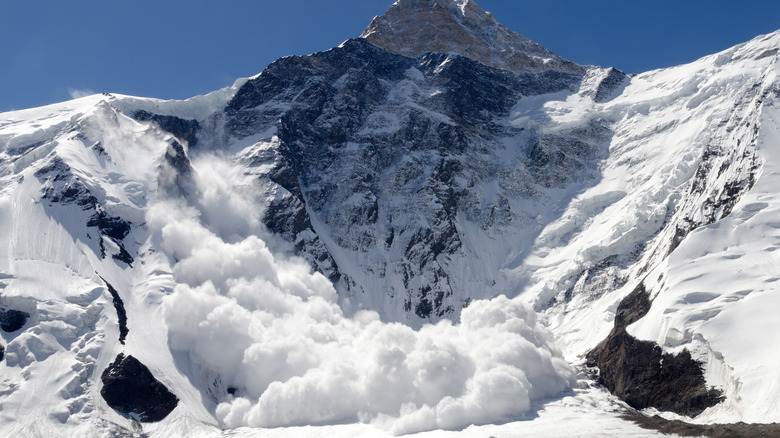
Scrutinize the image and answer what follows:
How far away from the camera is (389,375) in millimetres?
149250

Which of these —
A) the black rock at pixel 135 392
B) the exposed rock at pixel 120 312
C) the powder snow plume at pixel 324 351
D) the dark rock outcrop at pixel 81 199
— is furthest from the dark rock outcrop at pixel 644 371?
the dark rock outcrop at pixel 81 199

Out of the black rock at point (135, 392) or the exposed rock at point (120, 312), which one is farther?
the exposed rock at point (120, 312)

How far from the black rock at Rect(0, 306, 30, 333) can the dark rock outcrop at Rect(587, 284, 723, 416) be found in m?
116

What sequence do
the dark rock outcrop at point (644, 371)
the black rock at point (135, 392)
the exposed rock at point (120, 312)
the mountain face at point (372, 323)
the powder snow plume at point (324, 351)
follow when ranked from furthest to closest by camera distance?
the exposed rock at point (120, 312) → the powder snow plume at point (324, 351) → the black rock at point (135, 392) → the mountain face at point (372, 323) → the dark rock outcrop at point (644, 371)

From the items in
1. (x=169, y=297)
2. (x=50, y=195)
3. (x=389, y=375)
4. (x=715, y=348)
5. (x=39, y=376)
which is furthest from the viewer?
(x=50, y=195)

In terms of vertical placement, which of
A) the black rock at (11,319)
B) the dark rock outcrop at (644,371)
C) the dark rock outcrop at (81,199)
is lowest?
the dark rock outcrop at (644,371)

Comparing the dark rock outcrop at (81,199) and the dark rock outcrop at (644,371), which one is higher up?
the dark rock outcrop at (81,199)

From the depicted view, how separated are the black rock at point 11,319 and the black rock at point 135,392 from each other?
2135 cm

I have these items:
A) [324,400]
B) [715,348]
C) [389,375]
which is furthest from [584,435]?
[324,400]

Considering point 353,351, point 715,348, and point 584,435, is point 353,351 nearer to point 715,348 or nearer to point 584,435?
point 584,435

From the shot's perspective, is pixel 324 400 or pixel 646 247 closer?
pixel 324 400

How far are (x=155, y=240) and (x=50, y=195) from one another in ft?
90.1

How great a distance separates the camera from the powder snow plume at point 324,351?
474 ft

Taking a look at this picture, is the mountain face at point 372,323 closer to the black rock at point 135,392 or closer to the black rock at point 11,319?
the black rock at point 135,392
